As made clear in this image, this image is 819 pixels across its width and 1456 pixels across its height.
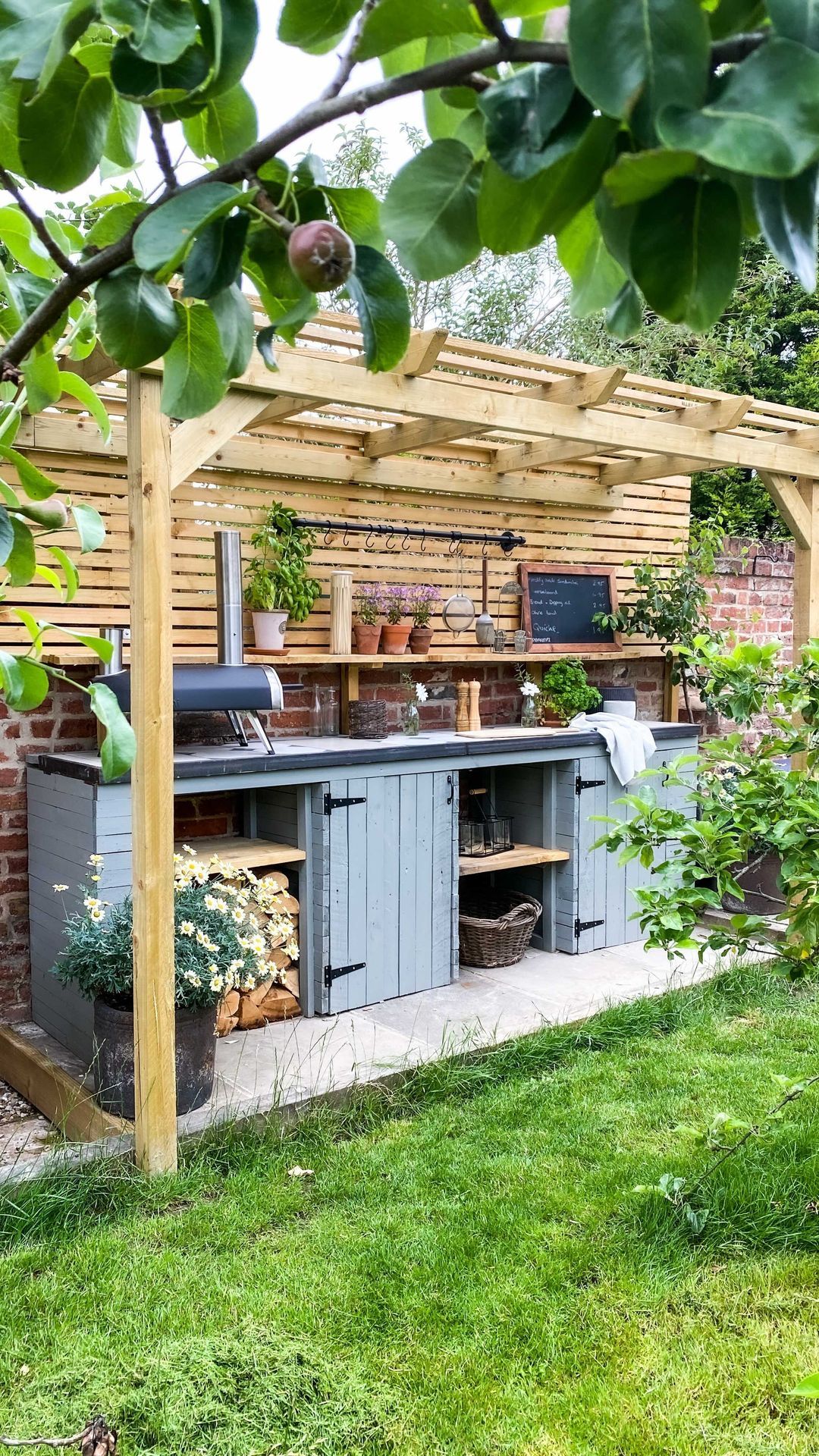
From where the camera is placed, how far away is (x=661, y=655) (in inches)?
253

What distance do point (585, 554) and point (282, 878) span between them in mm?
2873

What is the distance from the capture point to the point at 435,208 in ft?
1.28

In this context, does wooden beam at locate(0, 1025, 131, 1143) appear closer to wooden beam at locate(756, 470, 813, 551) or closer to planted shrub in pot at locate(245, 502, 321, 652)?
planted shrub in pot at locate(245, 502, 321, 652)

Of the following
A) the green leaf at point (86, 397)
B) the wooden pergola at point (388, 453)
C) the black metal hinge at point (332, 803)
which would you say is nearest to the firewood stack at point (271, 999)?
the black metal hinge at point (332, 803)

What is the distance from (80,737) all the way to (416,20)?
413cm

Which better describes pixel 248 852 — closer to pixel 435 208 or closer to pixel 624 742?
pixel 624 742

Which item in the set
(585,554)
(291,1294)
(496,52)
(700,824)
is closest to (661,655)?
(585,554)

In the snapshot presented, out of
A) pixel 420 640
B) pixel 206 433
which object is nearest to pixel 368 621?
pixel 420 640

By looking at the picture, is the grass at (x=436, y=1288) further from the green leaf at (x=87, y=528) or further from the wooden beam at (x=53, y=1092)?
the green leaf at (x=87, y=528)

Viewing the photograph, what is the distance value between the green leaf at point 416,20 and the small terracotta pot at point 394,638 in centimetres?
470

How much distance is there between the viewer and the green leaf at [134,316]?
1.43ft

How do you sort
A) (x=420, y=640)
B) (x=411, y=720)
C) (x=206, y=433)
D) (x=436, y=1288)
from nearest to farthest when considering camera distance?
1. (x=436, y=1288)
2. (x=206, y=433)
3. (x=411, y=720)
4. (x=420, y=640)

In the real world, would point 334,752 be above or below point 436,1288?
above

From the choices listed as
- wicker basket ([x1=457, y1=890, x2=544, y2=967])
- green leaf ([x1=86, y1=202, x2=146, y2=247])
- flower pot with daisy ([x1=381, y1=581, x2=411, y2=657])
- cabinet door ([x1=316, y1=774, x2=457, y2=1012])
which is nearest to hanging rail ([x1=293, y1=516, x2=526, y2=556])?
flower pot with daisy ([x1=381, y1=581, x2=411, y2=657])
